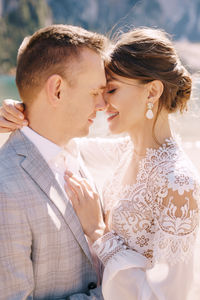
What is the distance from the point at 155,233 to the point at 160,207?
0.16 meters

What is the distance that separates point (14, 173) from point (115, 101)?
0.91 m

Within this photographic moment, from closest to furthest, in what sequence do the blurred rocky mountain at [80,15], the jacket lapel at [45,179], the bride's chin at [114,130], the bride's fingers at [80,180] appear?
1. the jacket lapel at [45,179]
2. the bride's fingers at [80,180]
3. the bride's chin at [114,130]
4. the blurred rocky mountain at [80,15]

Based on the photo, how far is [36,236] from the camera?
5.57 feet

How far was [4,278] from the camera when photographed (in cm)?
159

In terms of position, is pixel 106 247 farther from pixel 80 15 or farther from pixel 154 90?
pixel 80 15

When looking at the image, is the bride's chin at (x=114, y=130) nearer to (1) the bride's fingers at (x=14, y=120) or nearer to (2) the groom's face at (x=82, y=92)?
(2) the groom's face at (x=82, y=92)

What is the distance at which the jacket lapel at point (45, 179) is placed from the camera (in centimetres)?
177

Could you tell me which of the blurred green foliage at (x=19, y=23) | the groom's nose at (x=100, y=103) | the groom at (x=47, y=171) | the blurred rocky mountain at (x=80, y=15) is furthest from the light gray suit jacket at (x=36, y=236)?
the blurred green foliage at (x=19, y=23)

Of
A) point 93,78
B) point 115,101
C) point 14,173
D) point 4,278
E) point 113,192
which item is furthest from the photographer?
point 113,192

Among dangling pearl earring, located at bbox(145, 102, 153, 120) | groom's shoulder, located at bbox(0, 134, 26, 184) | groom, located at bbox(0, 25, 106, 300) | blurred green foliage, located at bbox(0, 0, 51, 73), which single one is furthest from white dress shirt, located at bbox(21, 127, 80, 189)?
blurred green foliage, located at bbox(0, 0, 51, 73)

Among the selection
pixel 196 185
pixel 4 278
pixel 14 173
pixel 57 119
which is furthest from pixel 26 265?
pixel 196 185

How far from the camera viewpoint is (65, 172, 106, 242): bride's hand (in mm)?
1937

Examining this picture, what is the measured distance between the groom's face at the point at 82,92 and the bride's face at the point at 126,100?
146 millimetres

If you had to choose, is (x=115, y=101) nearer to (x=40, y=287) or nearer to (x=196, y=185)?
(x=196, y=185)
